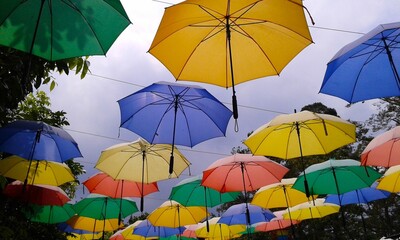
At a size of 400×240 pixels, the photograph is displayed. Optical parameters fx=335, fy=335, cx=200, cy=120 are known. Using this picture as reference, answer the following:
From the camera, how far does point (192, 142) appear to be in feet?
20.5

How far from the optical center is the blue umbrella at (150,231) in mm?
11582

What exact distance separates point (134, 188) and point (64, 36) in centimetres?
513

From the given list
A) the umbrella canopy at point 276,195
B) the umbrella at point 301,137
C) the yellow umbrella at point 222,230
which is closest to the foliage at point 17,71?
the umbrella at point 301,137

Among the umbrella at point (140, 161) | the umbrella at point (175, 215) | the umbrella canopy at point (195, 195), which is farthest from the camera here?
the umbrella at point (175, 215)

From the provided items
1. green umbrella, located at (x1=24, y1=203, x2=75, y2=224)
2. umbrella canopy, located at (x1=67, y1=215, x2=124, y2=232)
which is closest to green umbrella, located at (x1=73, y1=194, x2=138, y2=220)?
green umbrella, located at (x1=24, y1=203, x2=75, y2=224)

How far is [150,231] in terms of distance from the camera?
1209 centimetres

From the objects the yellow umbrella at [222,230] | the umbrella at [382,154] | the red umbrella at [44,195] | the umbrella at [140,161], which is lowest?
the yellow umbrella at [222,230]

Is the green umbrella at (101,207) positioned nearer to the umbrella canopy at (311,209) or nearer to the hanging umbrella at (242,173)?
the hanging umbrella at (242,173)

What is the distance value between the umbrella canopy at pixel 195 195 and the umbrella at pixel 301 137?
6.58 ft

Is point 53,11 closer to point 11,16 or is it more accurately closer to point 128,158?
point 11,16

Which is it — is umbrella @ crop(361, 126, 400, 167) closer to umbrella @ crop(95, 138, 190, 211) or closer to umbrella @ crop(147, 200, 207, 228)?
umbrella @ crop(95, 138, 190, 211)

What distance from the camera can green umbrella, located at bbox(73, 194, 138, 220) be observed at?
9.01 meters

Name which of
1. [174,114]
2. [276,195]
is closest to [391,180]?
[276,195]

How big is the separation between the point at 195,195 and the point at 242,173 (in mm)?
1865
